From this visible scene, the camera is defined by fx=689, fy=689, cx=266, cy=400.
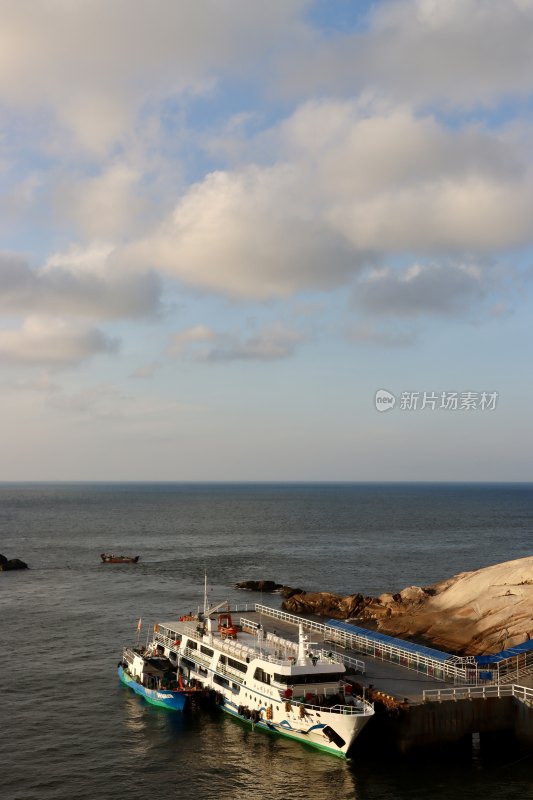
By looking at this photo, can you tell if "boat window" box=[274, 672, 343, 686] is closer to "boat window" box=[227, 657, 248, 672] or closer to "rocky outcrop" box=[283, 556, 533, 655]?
"boat window" box=[227, 657, 248, 672]

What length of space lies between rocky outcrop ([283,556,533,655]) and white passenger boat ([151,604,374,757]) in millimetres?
16392

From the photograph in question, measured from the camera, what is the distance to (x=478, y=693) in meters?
45.7

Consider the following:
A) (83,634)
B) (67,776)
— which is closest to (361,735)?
(67,776)

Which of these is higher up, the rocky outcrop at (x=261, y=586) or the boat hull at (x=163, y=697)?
the boat hull at (x=163, y=697)

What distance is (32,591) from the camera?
98.4 m

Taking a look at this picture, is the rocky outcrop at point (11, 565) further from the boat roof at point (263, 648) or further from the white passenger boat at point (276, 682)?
the white passenger boat at point (276, 682)

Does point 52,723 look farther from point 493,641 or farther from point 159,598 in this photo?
point 159,598

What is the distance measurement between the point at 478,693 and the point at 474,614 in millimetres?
20543

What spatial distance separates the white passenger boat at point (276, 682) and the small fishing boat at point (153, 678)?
1.34 m

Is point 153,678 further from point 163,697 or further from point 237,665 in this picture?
point 237,665

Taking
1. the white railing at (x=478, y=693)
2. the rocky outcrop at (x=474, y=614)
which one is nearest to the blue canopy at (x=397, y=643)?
the white railing at (x=478, y=693)

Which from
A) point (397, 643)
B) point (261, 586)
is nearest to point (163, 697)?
point (397, 643)

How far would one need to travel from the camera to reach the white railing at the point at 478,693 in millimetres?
44781

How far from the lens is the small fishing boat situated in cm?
5147
